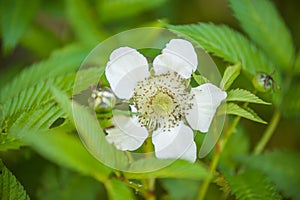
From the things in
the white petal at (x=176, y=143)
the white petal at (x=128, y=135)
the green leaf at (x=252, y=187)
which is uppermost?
the white petal at (x=128, y=135)

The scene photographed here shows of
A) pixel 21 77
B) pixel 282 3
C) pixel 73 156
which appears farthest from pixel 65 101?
pixel 282 3

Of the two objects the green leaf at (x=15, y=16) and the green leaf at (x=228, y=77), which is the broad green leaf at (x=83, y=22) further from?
the green leaf at (x=228, y=77)

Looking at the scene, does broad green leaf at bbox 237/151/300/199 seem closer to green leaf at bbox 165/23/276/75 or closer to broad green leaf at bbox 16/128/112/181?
green leaf at bbox 165/23/276/75

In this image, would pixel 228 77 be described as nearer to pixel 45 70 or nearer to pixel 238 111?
pixel 238 111

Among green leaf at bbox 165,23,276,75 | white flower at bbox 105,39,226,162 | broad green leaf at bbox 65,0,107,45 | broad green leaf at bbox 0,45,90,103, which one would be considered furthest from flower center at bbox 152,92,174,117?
broad green leaf at bbox 65,0,107,45

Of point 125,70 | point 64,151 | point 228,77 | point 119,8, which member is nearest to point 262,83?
point 228,77

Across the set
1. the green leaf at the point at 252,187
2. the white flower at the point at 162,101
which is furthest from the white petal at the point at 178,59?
the green leaf at the point at 252,187
